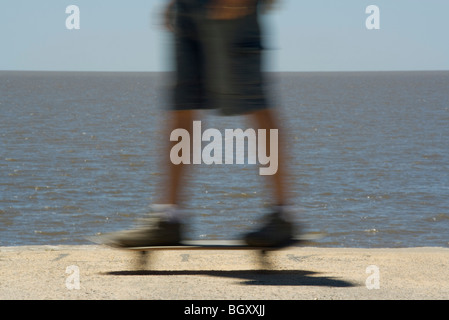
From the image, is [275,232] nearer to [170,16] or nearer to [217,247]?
[217,247]

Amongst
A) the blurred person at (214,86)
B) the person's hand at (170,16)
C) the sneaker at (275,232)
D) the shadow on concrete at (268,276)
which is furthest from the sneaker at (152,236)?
the person's hand at (170,16)

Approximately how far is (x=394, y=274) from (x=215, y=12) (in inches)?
53.3

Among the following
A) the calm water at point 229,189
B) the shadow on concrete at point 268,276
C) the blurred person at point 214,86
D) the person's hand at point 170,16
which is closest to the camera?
the shadow on concrete at point 268,276

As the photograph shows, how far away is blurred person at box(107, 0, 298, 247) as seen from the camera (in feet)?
11.8

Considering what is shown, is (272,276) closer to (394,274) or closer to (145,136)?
(394,274)

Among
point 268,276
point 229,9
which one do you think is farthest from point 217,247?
point 229,9

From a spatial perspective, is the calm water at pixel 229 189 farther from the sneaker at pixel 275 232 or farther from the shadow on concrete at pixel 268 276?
the shadow on concrete at pixel 268 276

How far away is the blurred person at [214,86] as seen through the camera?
142 inches

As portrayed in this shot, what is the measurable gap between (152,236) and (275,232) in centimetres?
51

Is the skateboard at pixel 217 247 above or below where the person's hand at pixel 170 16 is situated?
below

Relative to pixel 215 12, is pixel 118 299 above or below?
below

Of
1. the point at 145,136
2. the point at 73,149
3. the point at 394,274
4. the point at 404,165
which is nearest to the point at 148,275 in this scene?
the point at 394,274

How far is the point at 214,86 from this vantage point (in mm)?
3629

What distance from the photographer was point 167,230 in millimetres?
3680
